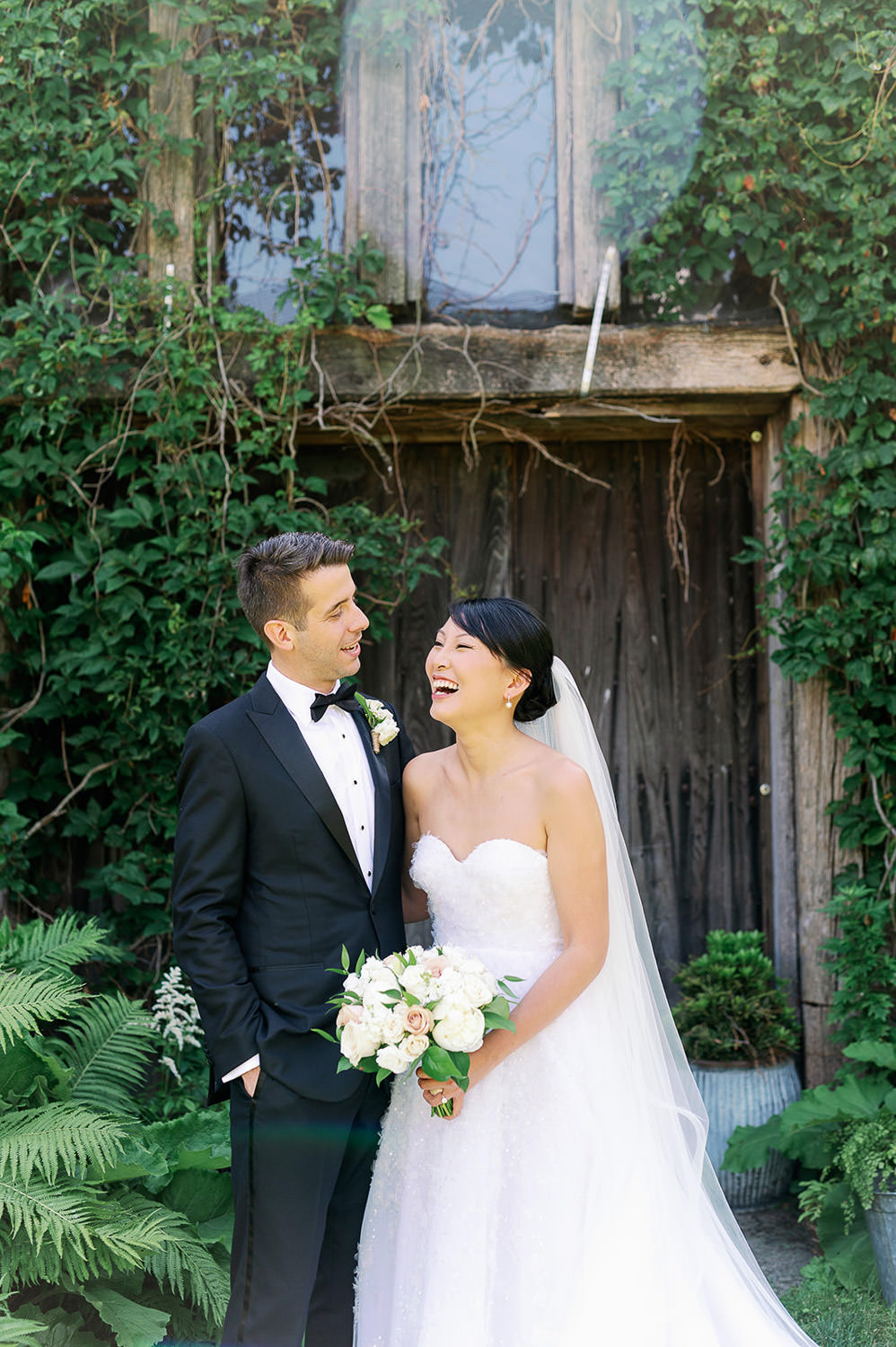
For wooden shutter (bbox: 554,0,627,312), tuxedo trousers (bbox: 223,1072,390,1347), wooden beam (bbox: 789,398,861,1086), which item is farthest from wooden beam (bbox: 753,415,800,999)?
tuxedo trousers (bbox: 223,1072,390,1347)

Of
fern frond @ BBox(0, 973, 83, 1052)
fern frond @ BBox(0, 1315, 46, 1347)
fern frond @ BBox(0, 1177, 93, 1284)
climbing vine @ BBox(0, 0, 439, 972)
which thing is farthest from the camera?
climbing vine @ BBox(0, 0, 439, 972)

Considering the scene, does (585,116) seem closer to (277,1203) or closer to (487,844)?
(487,844)

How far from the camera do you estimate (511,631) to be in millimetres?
2891

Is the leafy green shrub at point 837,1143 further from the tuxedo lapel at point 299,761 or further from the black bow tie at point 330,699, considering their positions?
the black bow tie at point 330,699

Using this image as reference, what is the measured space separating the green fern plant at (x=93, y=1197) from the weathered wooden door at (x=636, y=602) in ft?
6.39

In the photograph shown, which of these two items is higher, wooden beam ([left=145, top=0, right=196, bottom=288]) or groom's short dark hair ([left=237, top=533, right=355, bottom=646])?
wooden beam ([left=145, top=0, right=196, bottom=288])

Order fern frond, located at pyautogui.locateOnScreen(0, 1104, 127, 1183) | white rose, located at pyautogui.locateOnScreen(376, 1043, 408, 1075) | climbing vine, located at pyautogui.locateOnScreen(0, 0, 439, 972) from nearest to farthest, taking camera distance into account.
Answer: white rose, located at pyautogui.locateOnScreen(376, 1043, 408, 1075) < fern frond, located at pyautogui.locateOnScreen(0, 1104, 127, 1183) < climbing vine, located at pyautogui.locateOnScreen(0, 0, 439, 972)

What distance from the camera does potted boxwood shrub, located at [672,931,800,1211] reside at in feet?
13.5

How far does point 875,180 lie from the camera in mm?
4191

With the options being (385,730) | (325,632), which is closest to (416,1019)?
(385,730)

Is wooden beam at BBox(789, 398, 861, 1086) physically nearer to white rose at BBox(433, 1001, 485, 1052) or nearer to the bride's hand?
the bride's hand

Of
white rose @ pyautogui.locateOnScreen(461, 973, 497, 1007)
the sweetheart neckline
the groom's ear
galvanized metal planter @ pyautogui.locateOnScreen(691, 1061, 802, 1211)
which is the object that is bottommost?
galvanized metal planter @ pyautogui.locateOnScreen(691, 1061, 802, 1211)

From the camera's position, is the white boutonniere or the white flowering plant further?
the white flowering plant

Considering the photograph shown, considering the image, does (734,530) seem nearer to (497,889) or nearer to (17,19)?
(497,889)
